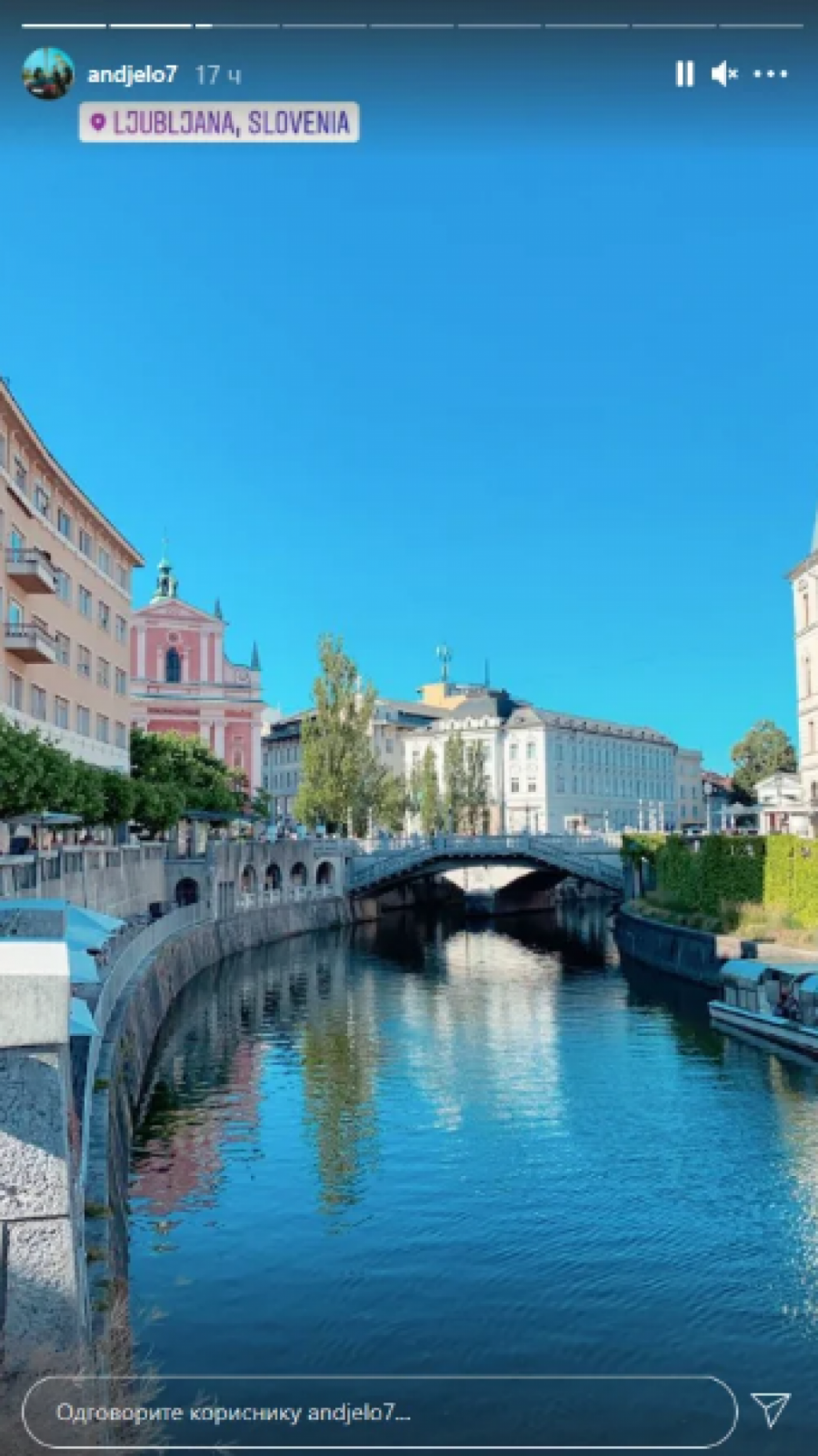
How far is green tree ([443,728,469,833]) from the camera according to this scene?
88.2 meters

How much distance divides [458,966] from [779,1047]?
21.4 m

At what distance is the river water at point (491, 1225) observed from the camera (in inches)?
421

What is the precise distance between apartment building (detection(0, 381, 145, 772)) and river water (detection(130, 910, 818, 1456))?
47.9 feet

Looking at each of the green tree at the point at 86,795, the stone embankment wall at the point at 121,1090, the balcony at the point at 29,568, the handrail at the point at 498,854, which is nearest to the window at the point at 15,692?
the green tree at the point at 86,795

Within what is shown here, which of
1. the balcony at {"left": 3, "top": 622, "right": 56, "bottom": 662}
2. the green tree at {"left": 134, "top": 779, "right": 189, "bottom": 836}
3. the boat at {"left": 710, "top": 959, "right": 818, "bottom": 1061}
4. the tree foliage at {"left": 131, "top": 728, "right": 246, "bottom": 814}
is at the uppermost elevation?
the balcony at {"left": 3, "top": 622, "right": 56, "bottom": 662}

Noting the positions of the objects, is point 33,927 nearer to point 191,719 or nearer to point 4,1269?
point 4,1269

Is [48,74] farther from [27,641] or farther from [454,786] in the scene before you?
[454,786]

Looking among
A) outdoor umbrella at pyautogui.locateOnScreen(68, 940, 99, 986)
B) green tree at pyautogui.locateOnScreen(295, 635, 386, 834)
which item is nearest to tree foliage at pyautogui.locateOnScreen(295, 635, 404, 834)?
green tree at pyautogui.locateOnScreen(295, 635, 386, 834)

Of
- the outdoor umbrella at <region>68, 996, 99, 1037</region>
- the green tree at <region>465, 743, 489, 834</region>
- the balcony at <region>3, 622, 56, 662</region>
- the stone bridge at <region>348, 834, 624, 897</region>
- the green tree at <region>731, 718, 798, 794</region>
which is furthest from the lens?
the green tree at <region>731, 718, 798, 794</region>

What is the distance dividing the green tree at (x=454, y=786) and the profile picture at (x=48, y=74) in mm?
82488

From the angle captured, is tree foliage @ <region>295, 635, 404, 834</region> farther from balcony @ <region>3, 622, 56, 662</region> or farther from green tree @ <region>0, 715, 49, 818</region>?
green tree @ <region>0, 715, 49, 818</region>

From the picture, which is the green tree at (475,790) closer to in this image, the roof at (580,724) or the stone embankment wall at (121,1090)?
the roof at (580,724)

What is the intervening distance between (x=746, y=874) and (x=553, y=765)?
63.5 m

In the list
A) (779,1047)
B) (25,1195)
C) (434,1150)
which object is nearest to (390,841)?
(779,1047)
